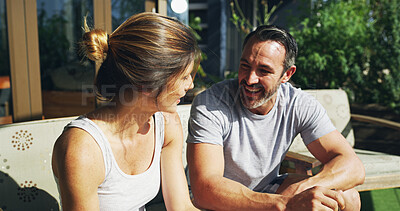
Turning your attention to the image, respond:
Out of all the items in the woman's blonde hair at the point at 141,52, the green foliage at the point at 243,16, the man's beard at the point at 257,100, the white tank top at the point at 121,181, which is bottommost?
the white tank top at the point at 121,181

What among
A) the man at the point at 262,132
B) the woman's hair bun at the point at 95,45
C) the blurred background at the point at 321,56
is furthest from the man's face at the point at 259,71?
the blurred background at the point at 321,56

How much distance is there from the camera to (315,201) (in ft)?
4.99

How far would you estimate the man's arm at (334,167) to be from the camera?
1.84 meters

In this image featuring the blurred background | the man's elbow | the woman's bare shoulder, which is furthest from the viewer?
the blurred background

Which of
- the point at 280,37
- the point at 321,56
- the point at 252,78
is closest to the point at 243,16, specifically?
the point at 321,56

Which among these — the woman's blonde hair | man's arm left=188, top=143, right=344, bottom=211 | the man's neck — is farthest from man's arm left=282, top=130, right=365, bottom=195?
the woman's blonde hair

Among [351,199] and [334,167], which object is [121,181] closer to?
[334,167]

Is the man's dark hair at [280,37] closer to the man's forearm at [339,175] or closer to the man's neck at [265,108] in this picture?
the man's neck at [265,108]

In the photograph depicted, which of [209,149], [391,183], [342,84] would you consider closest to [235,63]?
[342,84]

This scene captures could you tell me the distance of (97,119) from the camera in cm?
140

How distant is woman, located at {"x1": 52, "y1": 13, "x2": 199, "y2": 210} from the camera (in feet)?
4.11

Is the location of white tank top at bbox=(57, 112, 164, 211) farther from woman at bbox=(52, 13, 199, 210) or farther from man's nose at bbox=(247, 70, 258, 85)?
man's nose at bbox=(247, 70, 258, 85)

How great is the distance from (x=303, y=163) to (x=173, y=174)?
111cm

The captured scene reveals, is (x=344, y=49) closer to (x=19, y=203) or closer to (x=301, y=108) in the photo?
(x=301, y=108)
